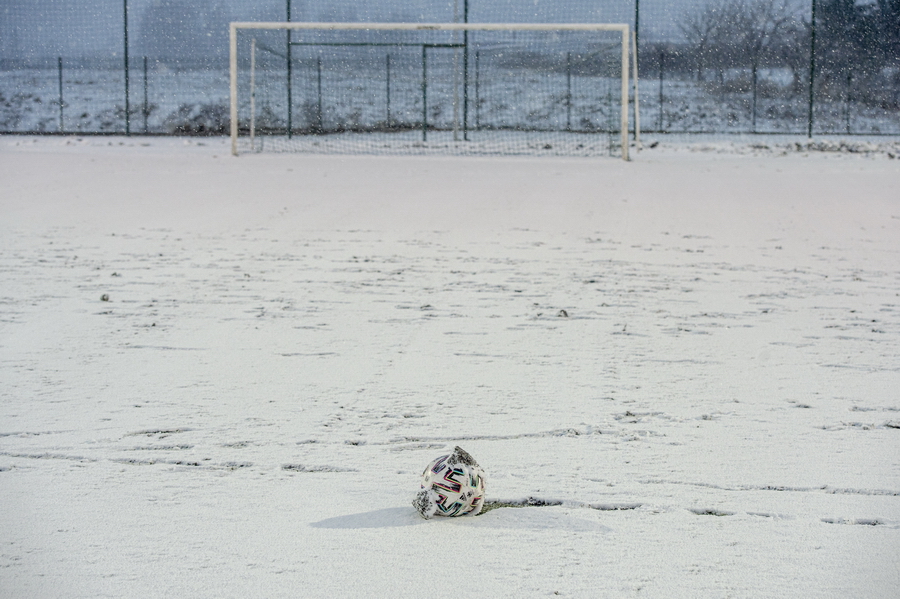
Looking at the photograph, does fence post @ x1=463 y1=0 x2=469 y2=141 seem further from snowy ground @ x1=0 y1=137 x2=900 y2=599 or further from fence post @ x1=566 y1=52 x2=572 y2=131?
snowy ground @ x1=0 y1=137 x2=900 y2=599

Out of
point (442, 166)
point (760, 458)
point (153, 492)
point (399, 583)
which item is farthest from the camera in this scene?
point (442, 166)

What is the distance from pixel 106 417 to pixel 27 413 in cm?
25

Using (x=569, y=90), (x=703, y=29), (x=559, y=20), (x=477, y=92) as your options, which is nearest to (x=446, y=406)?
(x=559, y=20)

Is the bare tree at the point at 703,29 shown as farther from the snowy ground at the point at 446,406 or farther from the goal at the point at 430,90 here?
the snowy ground at the point at 446,406

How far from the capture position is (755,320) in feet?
14.1

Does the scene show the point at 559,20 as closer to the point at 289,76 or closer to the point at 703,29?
the point at 289,76

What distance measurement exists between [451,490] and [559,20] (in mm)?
17966

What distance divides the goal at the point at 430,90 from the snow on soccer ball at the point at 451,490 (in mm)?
14743

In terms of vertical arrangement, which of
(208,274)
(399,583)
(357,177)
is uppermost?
(357,177)

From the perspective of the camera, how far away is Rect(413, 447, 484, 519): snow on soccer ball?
2227 millimetres

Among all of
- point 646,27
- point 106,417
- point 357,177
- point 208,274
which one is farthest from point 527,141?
point 106,417

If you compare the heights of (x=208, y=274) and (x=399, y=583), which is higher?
(x=208, y=274)

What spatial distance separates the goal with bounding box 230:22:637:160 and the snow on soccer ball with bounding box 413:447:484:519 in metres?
14.7

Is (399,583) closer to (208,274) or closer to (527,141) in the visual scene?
(208,274)
